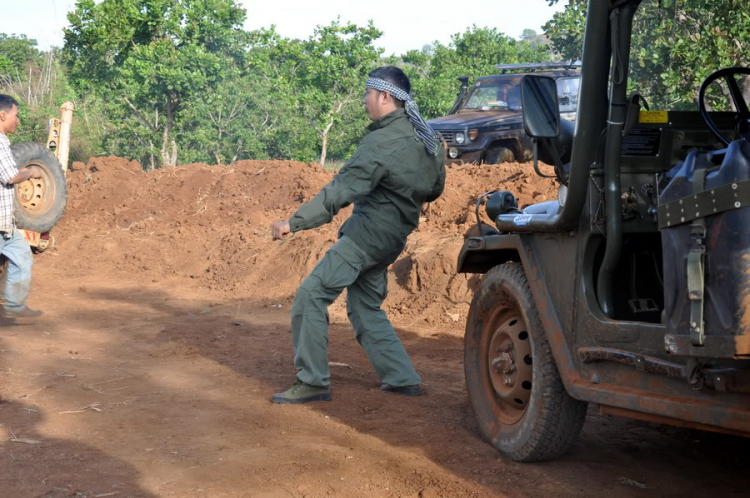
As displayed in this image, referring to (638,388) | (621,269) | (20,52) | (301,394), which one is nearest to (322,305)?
(301,394)

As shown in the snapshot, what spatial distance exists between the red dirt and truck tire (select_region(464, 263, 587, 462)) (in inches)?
5.4

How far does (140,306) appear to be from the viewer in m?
9.76

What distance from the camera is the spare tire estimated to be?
10.8 m

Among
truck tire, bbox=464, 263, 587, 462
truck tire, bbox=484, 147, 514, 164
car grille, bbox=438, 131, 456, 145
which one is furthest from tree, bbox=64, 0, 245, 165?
truck tire, bbox=464, 263, 587, 462

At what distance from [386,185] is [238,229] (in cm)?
820

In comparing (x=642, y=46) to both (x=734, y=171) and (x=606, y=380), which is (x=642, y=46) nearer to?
(x=734, y=171)

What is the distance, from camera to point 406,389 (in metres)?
5.71

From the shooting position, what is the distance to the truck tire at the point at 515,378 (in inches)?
156

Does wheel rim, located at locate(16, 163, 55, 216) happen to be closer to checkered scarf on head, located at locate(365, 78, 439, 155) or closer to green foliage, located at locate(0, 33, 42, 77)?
checkered scarf on head, located at locate(365, 78, 439, 155)

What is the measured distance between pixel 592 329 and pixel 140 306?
7.08 metres

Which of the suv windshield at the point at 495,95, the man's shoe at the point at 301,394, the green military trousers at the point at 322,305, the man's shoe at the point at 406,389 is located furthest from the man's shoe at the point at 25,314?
the suv windshield at the point at 495,95

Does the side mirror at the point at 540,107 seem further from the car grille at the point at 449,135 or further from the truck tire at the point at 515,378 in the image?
the car grille at the point at 449,135

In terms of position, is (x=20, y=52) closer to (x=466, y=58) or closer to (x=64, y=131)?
(x=466, y=58)

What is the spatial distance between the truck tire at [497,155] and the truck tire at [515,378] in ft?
29.7
